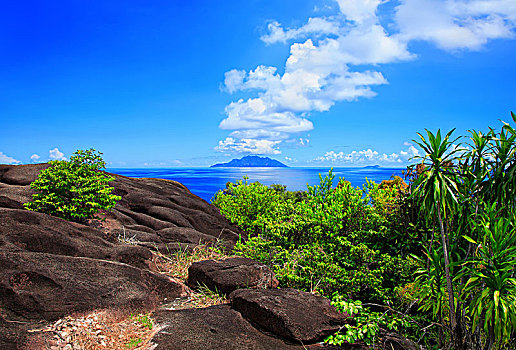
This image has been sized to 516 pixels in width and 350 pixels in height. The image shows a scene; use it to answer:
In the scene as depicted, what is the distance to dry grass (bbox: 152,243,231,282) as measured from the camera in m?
11.4

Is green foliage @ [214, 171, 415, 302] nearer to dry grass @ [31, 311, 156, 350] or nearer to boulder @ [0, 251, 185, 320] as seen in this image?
boulder @ [0, 251, 185, 320]

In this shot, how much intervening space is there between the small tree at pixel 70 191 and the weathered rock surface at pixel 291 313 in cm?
1027

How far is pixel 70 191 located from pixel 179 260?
653 cm

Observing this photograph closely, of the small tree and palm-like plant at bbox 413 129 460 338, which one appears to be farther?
the small tree

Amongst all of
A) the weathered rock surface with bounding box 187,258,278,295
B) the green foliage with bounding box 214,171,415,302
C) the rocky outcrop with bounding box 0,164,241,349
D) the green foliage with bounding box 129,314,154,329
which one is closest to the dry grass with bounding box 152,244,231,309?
the weathered rock surface with bounding box 187,258,278,295

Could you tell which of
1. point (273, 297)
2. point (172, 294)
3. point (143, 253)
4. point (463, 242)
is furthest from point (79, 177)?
point (463, 242)

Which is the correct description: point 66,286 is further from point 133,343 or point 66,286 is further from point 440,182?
point 440,182

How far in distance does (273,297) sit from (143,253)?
5637 millimetres

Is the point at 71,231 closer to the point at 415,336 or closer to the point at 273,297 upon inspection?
the point at 273,297

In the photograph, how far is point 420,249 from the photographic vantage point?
938 centimetres

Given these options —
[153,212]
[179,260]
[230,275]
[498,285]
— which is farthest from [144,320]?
[153,212]

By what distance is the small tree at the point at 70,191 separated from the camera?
14.9 meters

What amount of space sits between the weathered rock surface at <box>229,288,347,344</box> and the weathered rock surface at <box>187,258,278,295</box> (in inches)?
53.1

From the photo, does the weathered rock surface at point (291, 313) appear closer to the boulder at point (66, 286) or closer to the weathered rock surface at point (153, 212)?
the boulder at point (66, 286)
